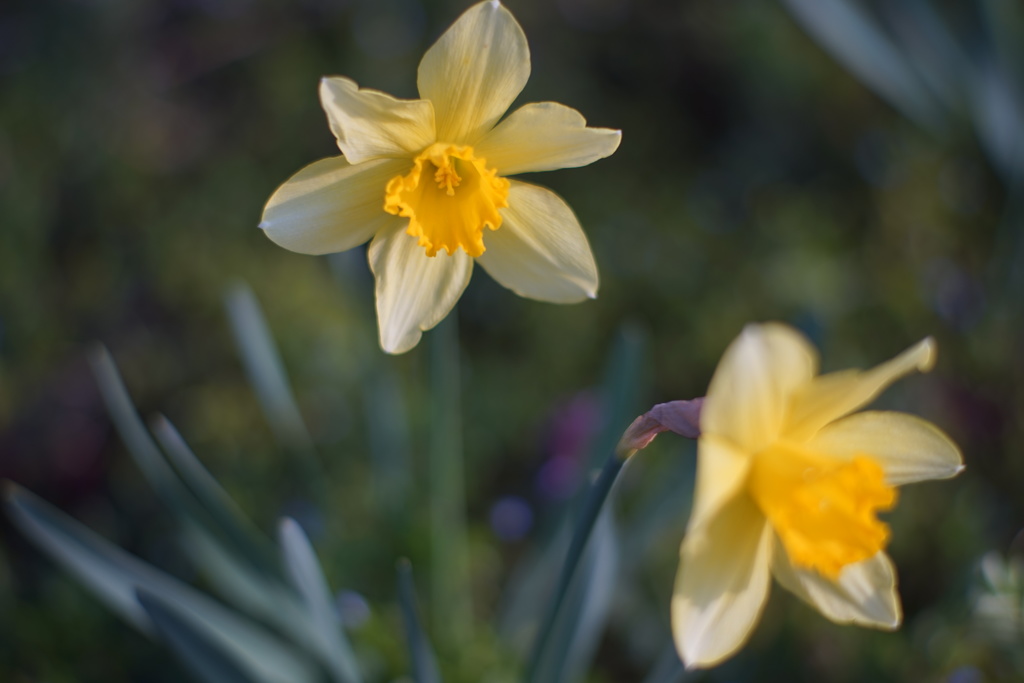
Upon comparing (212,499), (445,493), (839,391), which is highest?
(839,391)

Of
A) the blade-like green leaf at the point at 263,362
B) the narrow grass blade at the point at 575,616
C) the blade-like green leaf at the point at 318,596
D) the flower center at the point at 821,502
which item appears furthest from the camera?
the blade-like green leaf at the point at 263,362

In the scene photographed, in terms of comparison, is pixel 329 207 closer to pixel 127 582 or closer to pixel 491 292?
pixel 127 582

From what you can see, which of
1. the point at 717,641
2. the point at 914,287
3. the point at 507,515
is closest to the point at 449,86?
the point at 717,641

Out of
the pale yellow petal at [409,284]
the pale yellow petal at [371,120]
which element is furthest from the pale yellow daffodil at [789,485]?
the pale yellow petal at [371,120]

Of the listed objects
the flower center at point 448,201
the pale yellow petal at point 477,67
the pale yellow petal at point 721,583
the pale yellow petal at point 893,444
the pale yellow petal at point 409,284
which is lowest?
the pale yellow petal at point 721,583

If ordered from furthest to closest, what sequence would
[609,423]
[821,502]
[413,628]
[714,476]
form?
[609,423], [413,628], [821,502], [714,476]

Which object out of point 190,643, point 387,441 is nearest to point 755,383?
point 190,643

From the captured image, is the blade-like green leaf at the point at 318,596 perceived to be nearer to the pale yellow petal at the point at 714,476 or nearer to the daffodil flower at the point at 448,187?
the daffodil flower at the point at 448,187

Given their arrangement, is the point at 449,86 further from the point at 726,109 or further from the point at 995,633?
the point at 726,109
